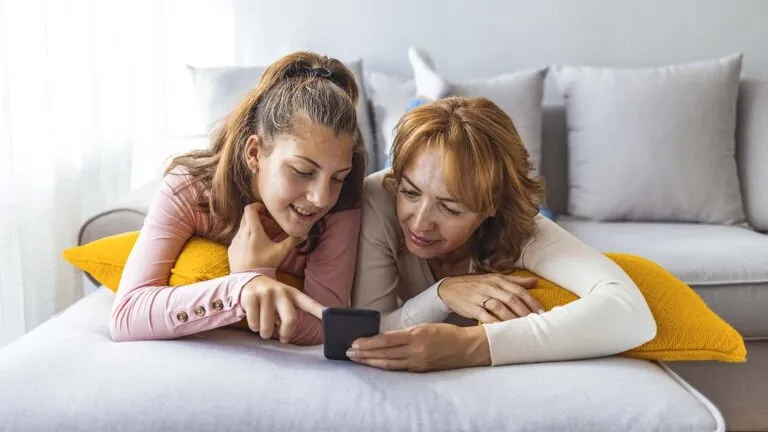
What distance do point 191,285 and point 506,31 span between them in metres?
2.12

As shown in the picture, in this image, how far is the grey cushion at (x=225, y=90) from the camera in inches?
106

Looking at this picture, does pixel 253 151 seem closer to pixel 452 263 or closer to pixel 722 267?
pixel 452 263

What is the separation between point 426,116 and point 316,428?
0.62m

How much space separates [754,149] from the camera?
2908 millimetres

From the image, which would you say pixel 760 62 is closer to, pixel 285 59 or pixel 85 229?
pixel 285 59

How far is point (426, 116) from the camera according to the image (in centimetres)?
158

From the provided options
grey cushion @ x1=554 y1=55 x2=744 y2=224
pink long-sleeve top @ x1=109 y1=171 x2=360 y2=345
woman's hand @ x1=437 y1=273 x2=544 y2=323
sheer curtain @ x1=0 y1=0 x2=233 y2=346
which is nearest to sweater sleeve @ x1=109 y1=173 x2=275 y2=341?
pink long-sleeve top @ x1=109 y1=171 x2=360 y2=345

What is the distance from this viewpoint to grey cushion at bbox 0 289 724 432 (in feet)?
4.15

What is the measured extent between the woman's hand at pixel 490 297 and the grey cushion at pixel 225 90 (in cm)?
119

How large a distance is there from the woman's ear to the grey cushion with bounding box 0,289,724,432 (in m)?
0.35

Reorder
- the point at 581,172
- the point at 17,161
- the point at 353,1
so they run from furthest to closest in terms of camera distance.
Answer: the point at 353,1, the point at 581,172, the point at 17,161

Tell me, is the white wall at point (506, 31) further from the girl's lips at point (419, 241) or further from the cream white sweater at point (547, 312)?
the girl's lips at point (419, 241)

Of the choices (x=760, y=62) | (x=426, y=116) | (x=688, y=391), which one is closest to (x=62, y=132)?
(x=426, y=116)

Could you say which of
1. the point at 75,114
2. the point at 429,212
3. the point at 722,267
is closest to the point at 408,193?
the point at 429,212
